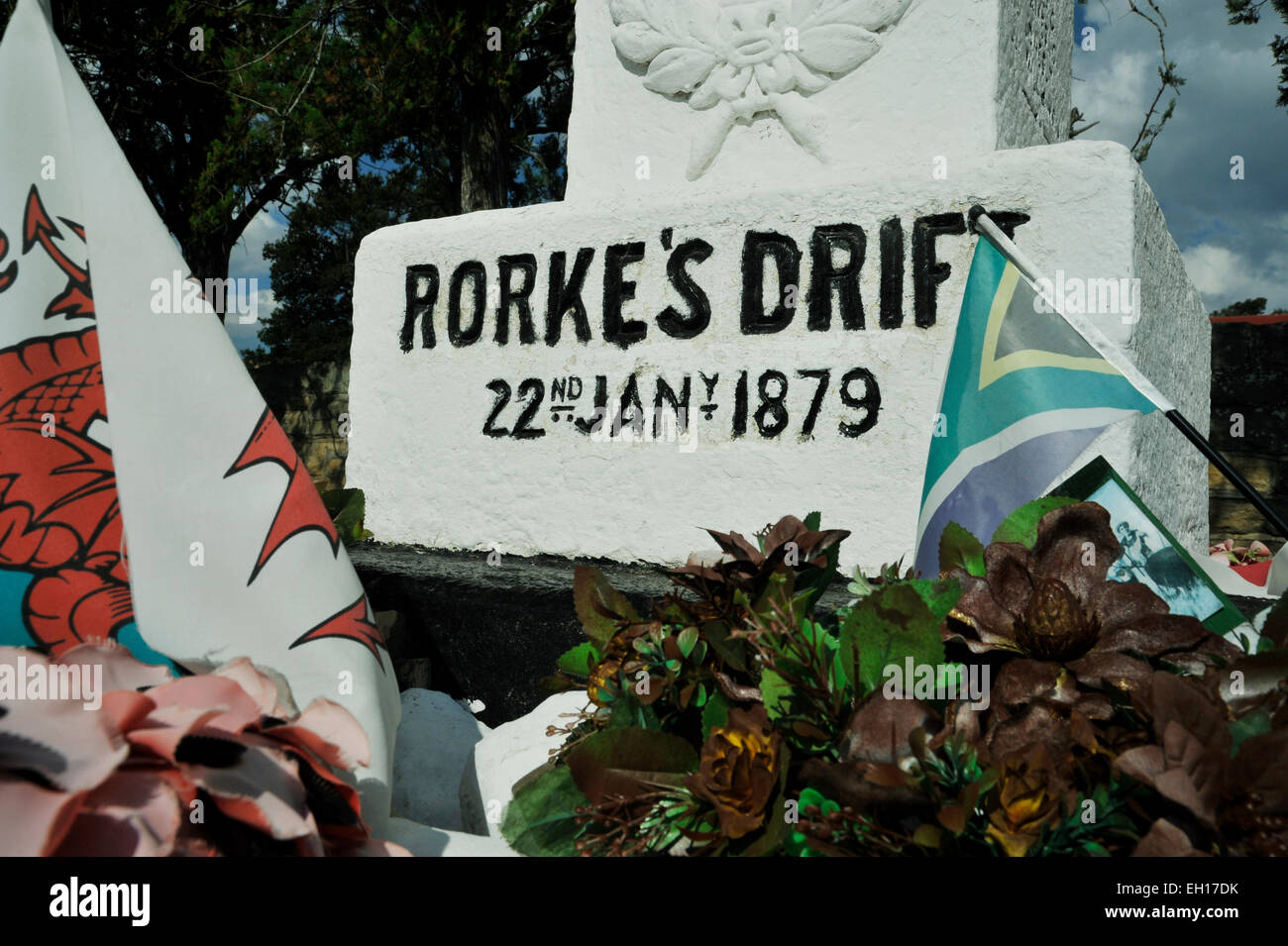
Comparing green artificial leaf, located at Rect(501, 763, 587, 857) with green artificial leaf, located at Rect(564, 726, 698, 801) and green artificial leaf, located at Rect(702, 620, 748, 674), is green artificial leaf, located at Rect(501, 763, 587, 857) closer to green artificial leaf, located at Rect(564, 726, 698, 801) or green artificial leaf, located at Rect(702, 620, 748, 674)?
green artificial leaf, located at Rect(564, 726, 698, 801)

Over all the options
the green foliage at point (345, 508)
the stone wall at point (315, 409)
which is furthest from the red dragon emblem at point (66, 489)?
the stone wall at point (315, 409)

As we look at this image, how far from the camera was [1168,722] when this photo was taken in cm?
88

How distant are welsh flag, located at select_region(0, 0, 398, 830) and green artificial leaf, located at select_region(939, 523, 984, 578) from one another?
0.87 meters

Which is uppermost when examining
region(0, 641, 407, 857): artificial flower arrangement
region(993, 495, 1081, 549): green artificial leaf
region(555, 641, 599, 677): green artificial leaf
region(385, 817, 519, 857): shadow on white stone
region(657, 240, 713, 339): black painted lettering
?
region(657, 240, 713, 339): black painted lettering

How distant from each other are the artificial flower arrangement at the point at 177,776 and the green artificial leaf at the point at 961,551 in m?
0.86

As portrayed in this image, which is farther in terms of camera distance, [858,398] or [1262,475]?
[1262,475]

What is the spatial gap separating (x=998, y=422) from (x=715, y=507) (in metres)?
0.98

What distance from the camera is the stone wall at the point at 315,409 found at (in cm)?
968

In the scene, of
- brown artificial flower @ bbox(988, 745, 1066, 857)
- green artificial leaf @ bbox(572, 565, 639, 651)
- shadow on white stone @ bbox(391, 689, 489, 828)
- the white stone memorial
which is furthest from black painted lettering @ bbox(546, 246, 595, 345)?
brown artificial flower @ bbox(988, 745, 1066, 857)

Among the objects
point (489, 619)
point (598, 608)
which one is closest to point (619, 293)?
point (489, 619)

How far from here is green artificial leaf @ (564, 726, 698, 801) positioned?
117cm

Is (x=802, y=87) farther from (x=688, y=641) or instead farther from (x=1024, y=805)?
(x=1024, y=805)
